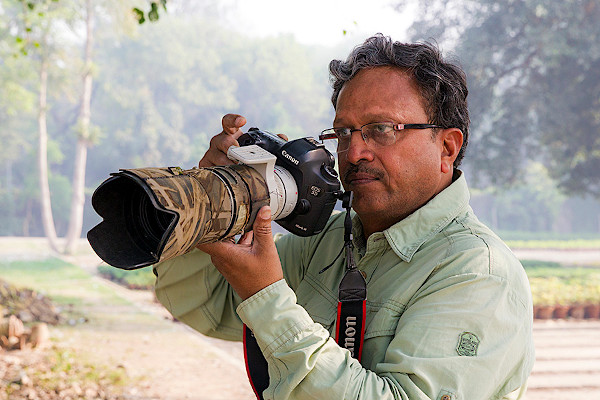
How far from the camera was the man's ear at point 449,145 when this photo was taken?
3.66 feet

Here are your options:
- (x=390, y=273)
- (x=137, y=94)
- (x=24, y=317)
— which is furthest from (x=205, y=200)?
(x=137, y=94)

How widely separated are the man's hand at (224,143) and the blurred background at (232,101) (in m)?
4.46

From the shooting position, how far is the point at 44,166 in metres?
6.46

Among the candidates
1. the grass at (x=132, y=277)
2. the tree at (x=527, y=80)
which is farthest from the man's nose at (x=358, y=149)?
the tree at (x=527, y=80)

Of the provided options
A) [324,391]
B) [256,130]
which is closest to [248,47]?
[256,130]

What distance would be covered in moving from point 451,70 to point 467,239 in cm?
34

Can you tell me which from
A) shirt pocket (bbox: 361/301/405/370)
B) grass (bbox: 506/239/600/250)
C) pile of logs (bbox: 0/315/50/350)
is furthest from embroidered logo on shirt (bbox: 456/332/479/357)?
grass (bbox: 506/239/600/250)

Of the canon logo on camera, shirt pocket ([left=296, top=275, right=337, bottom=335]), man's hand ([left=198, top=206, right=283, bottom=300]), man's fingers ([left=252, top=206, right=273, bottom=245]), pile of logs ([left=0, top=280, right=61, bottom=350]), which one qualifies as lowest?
pile of logs ([left=0, top=280, right=61, bottom=350])

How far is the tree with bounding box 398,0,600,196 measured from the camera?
6.16 meters

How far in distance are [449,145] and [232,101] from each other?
20.4 feet

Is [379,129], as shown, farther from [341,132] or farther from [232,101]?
[232,101]

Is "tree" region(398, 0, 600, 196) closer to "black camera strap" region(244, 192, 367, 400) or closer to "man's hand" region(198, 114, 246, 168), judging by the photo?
"man's hand" region(198, 114, 246, 168)

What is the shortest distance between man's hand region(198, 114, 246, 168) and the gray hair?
221 millimetres

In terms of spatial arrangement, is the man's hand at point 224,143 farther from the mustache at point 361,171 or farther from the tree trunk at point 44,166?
the tree trunk at point 44,166
